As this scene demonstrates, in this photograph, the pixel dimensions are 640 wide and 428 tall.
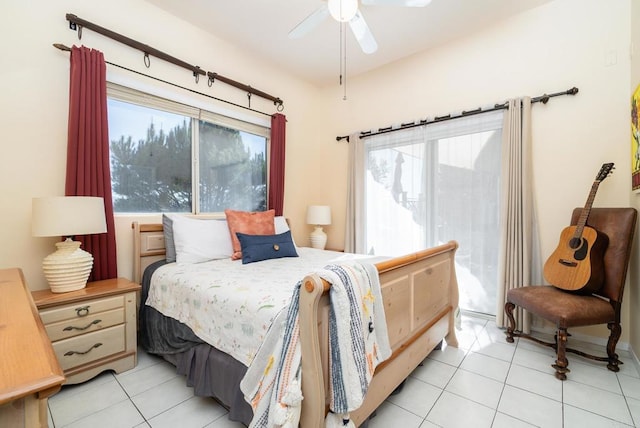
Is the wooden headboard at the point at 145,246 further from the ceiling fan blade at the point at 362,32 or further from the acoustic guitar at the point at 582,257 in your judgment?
the acoustic guitar at the point at 582,257

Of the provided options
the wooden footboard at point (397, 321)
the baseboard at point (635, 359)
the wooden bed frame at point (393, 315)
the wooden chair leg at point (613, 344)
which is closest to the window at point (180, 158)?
the wooden bed frame at point (393, 315)

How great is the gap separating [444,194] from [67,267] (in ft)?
10.6

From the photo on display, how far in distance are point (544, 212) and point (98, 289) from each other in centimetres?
358

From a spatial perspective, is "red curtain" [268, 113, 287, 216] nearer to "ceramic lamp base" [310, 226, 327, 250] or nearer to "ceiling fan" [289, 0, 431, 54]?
"ceramic lamp base" [310, 226, 327, 250]

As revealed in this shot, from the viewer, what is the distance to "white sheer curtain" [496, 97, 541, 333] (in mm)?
2486

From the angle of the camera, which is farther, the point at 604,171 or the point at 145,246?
the point at 145,246

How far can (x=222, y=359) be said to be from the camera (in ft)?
5.00

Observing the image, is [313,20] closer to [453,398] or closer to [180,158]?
[180,158]

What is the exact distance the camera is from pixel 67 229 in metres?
1.74

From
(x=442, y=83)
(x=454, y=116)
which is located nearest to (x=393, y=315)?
(x=454, y=116)

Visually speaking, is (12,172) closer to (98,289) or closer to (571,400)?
(98,289)

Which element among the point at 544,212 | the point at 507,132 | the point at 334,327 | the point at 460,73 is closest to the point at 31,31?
the point at 334,327

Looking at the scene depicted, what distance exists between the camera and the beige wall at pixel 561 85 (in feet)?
7.25

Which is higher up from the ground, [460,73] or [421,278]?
[460,73]
